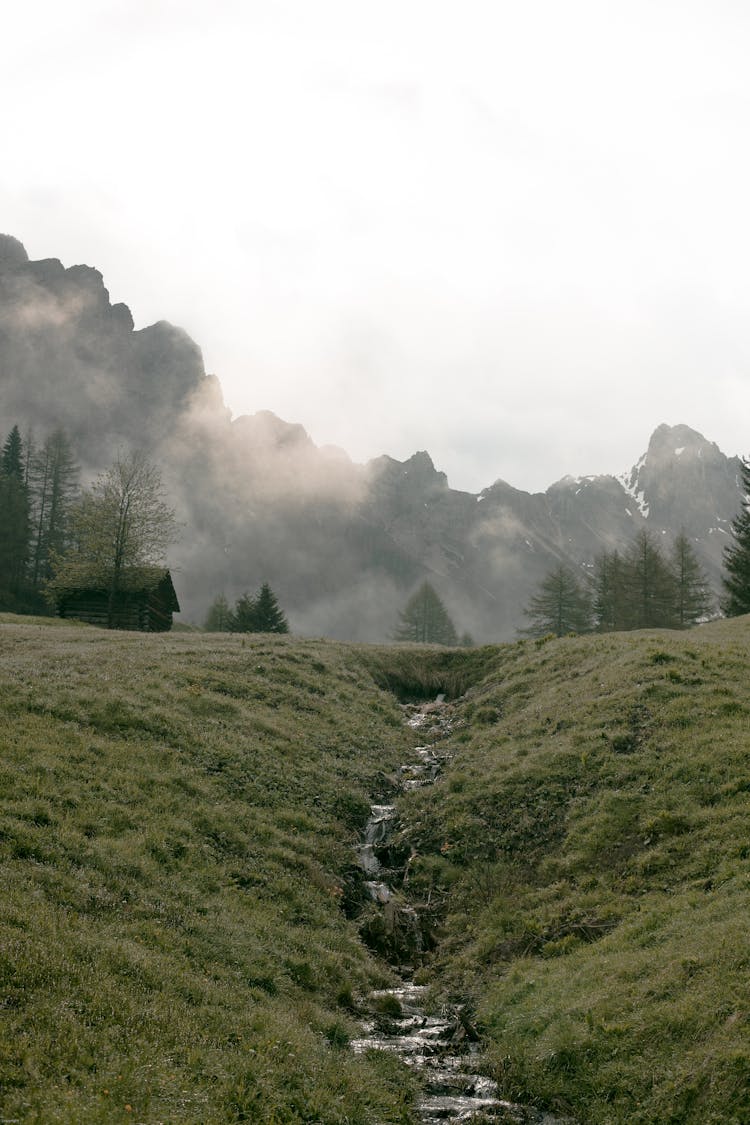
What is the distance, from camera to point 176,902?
14.9 meters

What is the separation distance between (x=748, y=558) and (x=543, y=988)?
168 feet

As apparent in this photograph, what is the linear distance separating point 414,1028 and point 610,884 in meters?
5.55

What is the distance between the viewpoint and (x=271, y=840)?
19922mm

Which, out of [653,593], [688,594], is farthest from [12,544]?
[688,594]

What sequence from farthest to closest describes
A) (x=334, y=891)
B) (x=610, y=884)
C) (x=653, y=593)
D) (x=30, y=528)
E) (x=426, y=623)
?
(x=426, y=623) → (x=30, y=528) → (x=653, y=593) → (x=334, y=891) → (x=610, y=884)

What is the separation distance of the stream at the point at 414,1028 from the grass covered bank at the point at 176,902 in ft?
1.84

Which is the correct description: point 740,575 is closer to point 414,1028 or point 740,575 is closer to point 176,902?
point 414,1028

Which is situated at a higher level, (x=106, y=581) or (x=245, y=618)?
(x=106, y=581)

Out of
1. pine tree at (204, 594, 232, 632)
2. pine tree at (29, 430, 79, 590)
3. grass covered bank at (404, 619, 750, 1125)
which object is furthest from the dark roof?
grass covered bank at (404, 619, 750, 1125)

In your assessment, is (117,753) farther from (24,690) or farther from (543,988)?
(543,988)

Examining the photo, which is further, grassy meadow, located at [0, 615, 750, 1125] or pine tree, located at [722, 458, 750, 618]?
pine tree, located at [722, 458, 750, 618]

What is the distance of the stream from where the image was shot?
1191 centimetres

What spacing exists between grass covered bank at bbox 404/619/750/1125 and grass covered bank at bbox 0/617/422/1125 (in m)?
2.58

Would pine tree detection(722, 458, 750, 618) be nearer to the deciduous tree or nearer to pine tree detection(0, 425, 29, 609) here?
the deciduous tree
